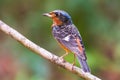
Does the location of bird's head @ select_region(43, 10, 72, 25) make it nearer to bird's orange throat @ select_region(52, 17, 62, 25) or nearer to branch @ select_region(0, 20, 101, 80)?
bird's orange throat @ select_region(52, 17, 62, 25)

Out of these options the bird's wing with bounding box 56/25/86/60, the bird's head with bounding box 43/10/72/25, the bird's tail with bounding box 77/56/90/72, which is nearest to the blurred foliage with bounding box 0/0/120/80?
the bird's head with bounding box 43/10/72/25

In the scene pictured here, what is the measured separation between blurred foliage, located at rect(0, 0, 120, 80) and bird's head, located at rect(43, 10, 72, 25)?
155cm

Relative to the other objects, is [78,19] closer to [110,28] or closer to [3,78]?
[110,28]

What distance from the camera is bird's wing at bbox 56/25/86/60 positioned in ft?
19.9

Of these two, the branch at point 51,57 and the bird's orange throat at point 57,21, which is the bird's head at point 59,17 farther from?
the branch at point 51,57

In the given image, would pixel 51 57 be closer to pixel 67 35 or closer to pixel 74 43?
pixel 74 43

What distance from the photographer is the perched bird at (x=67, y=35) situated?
6.04 meters

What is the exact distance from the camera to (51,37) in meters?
9.36

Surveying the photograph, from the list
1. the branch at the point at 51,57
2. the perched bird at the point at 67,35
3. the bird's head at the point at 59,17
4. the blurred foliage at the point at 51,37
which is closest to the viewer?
the branch at the point at 51,57

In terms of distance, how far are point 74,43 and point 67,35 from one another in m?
0.23

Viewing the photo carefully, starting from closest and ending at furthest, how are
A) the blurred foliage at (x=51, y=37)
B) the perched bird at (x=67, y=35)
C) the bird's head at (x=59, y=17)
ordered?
the perched bird at (x=67, y=35) → the bird's head at (x=59, y=17) → the blurred foliage at (x=51, y=37)

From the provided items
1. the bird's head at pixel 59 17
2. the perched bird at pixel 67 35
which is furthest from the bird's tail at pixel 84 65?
the bird's head at pixel 59 17

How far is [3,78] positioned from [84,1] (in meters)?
2.10

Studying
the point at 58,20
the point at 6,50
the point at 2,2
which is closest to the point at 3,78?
the point at 6,50
